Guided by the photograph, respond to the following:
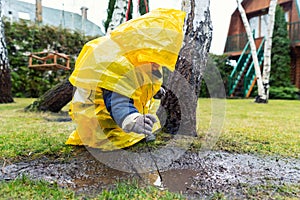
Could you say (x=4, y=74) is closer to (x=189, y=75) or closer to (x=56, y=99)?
(x=56, y=99)

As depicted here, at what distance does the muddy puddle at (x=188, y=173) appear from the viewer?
43.4 inches

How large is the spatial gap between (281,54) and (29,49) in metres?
8.73

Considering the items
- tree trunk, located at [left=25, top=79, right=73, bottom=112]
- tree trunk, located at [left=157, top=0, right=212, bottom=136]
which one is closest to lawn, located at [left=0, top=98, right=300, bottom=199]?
tree trunk, located at [left=157, top=0, right=212, bottom=136]

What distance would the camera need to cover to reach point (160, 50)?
1.25 meters

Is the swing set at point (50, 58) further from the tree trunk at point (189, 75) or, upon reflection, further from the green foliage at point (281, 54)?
the green foliage at point (281, 54)

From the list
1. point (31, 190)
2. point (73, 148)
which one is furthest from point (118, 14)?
point (31, 190)

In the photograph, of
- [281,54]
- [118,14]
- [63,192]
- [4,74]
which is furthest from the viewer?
[281,54]

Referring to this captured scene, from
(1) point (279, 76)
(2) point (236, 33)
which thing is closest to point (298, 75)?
(1) point (279, 76)

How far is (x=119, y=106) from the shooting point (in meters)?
1.15

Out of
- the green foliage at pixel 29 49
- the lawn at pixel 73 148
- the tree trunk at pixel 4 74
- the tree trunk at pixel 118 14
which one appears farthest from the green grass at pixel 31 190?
the green foliage at pixel 29 49

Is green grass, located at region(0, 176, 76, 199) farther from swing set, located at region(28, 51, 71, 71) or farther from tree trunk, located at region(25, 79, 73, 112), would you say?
swing set, located at region(28, 51, 71, 71)

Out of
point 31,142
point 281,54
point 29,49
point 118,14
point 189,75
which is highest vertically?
point 118,14

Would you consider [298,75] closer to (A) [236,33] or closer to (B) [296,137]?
(A) [236,33]

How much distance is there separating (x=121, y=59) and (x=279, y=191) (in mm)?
847
